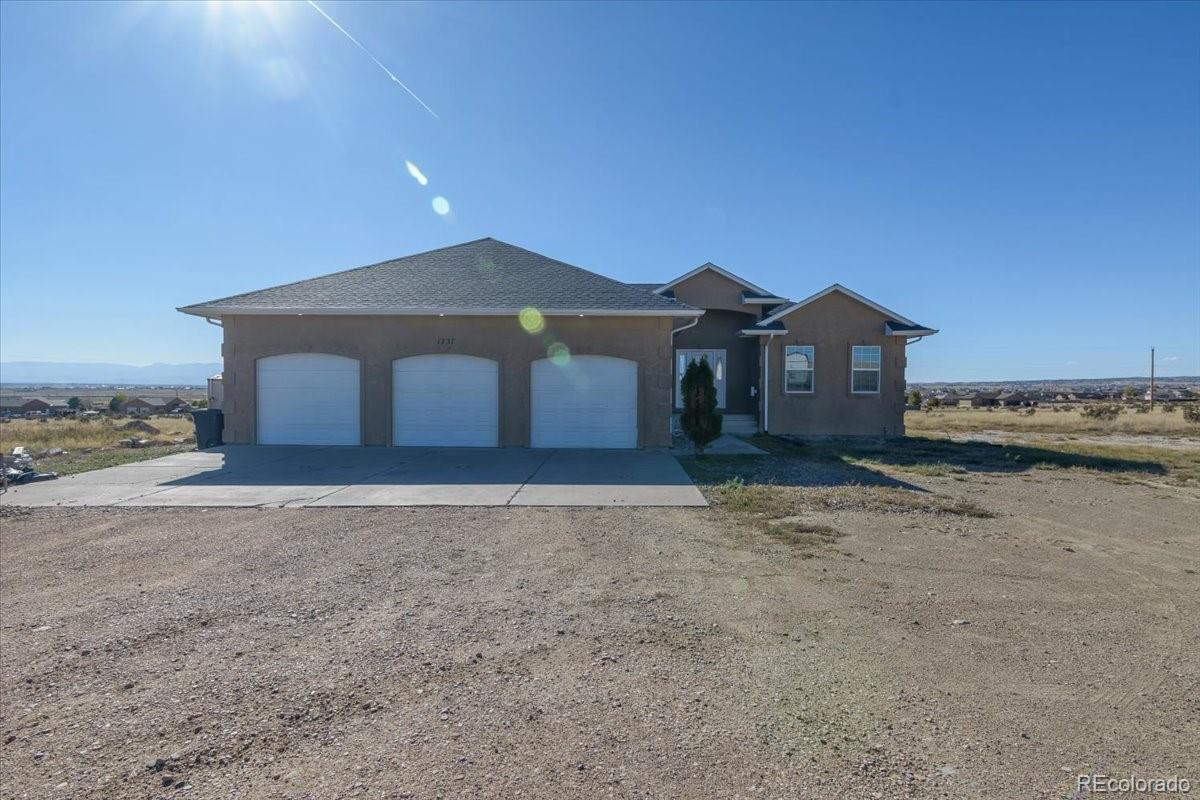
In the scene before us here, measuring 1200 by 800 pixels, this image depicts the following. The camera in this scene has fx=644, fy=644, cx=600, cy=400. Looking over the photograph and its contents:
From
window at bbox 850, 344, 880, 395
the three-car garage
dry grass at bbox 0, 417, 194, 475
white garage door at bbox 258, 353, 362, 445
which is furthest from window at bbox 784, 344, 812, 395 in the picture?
dry grass at bbox 0, 417, 194, 475

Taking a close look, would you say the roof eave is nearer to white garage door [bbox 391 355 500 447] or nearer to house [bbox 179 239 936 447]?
house [bbox 179 239 936 447]

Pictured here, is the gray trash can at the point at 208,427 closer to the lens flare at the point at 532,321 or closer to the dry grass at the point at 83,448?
the dry grass at the point at 83,448

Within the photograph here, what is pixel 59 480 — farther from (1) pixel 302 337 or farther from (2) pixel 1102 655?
(2) pixel 1102 655

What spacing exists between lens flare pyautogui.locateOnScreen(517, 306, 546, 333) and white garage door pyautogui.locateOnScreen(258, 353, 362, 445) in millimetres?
4070

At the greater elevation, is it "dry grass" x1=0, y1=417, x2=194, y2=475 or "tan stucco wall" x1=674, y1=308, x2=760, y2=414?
"tan stucco wall" x1=674, y1=308, x2=760, y2=414

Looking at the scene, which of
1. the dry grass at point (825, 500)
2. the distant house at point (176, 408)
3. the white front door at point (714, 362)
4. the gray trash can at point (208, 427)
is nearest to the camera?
the dry grass at point (825, 500)

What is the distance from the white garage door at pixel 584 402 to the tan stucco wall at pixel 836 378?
234 inches

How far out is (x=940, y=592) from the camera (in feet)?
17.1

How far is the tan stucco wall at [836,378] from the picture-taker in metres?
18.7

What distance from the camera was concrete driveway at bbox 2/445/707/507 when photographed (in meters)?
9.16

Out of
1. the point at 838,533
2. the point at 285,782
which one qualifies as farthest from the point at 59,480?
the point at 838,533

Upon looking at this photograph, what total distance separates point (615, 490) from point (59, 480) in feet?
31.6

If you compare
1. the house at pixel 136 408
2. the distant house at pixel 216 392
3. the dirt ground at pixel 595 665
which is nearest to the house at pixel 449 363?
the distant house at pixel 216 392

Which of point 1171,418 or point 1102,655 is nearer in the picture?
point 1102,655
